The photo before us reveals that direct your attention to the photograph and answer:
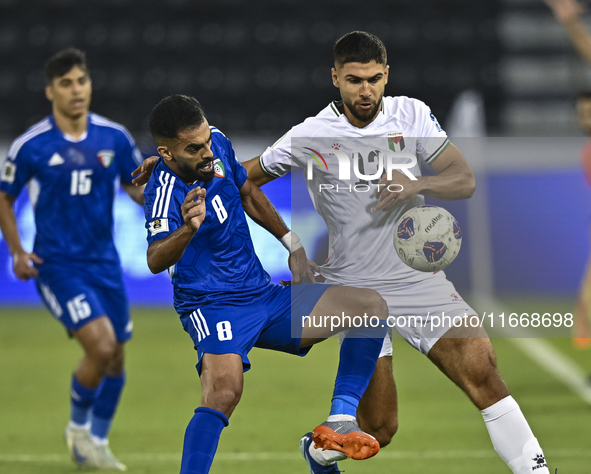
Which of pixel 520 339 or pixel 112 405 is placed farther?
pixel 520 339

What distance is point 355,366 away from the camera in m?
3.85

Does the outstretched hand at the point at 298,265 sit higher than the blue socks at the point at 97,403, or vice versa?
the outstretched hand at the point at 298,265

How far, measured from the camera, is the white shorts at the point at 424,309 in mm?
3953

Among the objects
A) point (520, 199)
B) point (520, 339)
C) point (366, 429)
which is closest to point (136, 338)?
point (520, 339)

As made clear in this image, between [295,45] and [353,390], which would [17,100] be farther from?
[353,390]

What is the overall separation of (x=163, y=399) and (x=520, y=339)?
4.55m

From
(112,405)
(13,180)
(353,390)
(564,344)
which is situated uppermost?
(13,180)

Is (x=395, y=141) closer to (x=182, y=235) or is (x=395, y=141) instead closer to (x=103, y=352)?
(x=182, y=235)

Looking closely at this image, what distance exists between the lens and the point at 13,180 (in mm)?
5699

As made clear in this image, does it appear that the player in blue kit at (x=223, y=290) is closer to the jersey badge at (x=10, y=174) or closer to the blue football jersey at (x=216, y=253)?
the blue football jersey at (x=216, y=253)

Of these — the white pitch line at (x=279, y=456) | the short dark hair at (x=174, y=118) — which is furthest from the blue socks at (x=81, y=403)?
the short dark hair at (x=174, y=118)

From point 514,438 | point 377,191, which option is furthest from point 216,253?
point 514,438

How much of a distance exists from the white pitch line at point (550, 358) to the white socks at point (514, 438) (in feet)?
10.7

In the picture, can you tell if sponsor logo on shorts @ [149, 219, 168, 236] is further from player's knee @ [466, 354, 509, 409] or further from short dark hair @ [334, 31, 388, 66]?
player's knee @ [466, 354, 509, 409]
